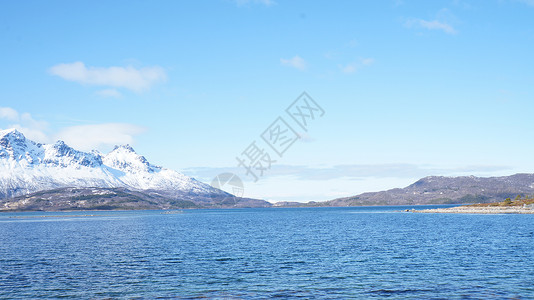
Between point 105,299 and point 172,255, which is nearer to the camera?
point 105,299

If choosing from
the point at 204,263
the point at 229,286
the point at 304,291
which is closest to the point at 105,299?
the point at 229,286

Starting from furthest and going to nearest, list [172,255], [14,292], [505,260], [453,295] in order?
1. [172,255]
2. [505,260]
3. [14,292]
4. [453,295]

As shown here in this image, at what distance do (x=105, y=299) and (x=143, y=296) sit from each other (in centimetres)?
355

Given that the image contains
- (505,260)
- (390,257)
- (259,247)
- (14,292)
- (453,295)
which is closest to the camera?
(453,295)

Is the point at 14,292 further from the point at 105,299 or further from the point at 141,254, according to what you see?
the point at 141,254

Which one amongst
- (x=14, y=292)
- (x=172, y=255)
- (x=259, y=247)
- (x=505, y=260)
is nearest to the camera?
(x=14, y=292)

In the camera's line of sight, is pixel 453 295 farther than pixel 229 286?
No

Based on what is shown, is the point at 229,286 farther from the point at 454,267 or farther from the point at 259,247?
the point at 259,247

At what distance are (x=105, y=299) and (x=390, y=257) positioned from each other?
44.0 metres

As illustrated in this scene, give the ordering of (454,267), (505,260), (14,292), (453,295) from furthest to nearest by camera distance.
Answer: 1. (505,260)
2. (454,267)
3. (14,292)
4. (453,295)

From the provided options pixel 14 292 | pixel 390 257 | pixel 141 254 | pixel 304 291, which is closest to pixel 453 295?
pixel 304 291

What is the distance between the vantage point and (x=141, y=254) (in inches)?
3078

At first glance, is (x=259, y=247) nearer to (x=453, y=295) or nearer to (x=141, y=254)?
(x=141, y=254)

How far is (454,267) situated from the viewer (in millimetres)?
58719
